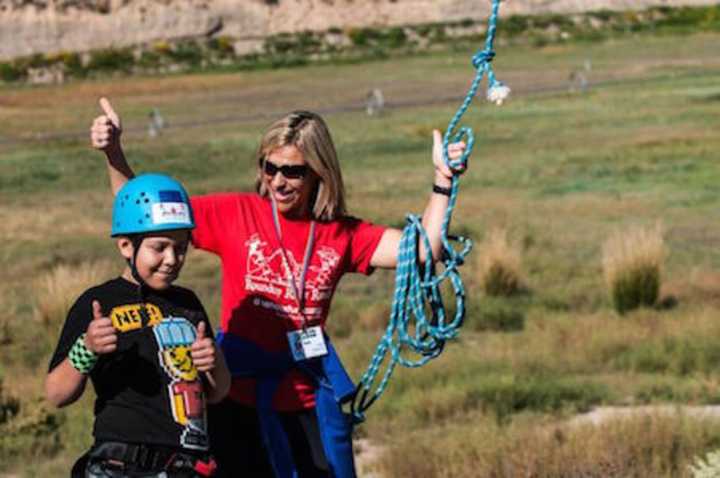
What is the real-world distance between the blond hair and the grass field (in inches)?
113

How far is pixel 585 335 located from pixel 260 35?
84083 mm

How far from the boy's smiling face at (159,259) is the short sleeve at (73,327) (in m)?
0.17

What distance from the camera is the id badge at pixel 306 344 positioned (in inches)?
206

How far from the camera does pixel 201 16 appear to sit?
96.2 metres

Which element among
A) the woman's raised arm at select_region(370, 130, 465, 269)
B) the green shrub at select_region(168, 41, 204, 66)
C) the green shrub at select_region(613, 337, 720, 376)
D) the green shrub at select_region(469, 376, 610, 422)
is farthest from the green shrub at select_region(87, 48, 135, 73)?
the woman's raised arm at select_region(370, 130, 465, 269)

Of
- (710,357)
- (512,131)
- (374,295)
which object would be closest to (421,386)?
(710,357)

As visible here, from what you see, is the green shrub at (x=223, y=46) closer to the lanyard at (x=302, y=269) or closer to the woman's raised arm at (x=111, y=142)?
the woman's raised arm at (x=111, y=142)

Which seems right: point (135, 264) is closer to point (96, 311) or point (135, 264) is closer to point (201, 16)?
point (96, 311)

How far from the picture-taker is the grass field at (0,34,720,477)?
9430 mm

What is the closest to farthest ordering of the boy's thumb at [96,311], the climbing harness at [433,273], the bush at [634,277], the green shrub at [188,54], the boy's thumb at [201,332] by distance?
1. the boy's thumb at [96,311]
2. the boy's thumb at [201,332]
3. the climbing harness at [433,273]
4. the bush at [634,277]
5. the green shrub at [188,54]

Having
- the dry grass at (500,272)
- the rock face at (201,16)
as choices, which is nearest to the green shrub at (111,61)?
the rock face at (201,16)

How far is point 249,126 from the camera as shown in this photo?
4325 cm

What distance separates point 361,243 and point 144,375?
977mm

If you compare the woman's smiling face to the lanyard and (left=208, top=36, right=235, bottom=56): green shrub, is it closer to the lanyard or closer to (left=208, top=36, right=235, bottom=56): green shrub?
the lanyard
